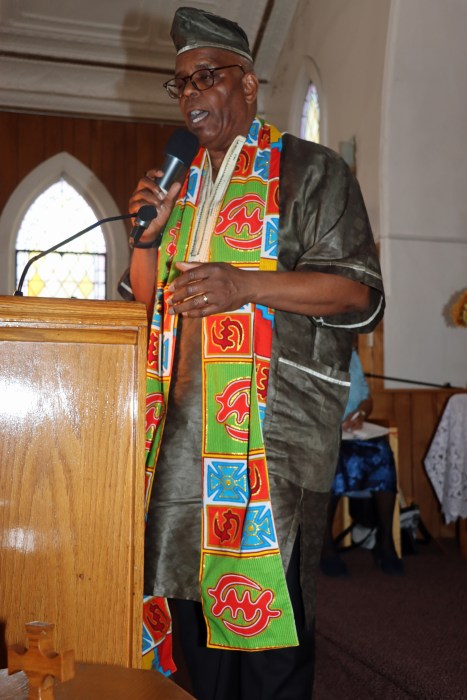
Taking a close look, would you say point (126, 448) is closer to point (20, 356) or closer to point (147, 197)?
point (20, 356)

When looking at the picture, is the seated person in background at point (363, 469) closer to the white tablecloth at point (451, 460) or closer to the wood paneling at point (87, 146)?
the white tablecloth at point (451, 460)

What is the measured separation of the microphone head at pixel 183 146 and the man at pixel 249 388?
3 cm

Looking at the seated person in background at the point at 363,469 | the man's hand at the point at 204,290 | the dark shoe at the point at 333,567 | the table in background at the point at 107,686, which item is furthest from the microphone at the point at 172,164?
the seated person in background at the point at 363,469

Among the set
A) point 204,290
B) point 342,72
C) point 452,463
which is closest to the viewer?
point 204,290

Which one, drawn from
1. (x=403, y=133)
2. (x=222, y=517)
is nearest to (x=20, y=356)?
(x=222, y=517)

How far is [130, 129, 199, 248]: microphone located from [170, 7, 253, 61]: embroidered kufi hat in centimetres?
18

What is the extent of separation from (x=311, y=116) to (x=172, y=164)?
5.85 m

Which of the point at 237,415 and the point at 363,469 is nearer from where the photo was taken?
the point at 237,415

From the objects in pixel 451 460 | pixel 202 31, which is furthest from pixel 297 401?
pixel 451 460

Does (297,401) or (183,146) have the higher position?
(183,146)

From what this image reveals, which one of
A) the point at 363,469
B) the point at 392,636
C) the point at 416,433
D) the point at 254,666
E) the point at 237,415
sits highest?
the point at 237,415

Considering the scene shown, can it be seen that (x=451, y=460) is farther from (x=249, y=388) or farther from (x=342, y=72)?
(x=342, y=72)

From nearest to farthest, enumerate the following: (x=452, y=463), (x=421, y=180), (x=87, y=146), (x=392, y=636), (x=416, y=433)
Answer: (x=392, y=636), (x=452, y=463), (x=416, y=433), (x=421, y=180), (x=87, y=146)

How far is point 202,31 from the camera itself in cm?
158
